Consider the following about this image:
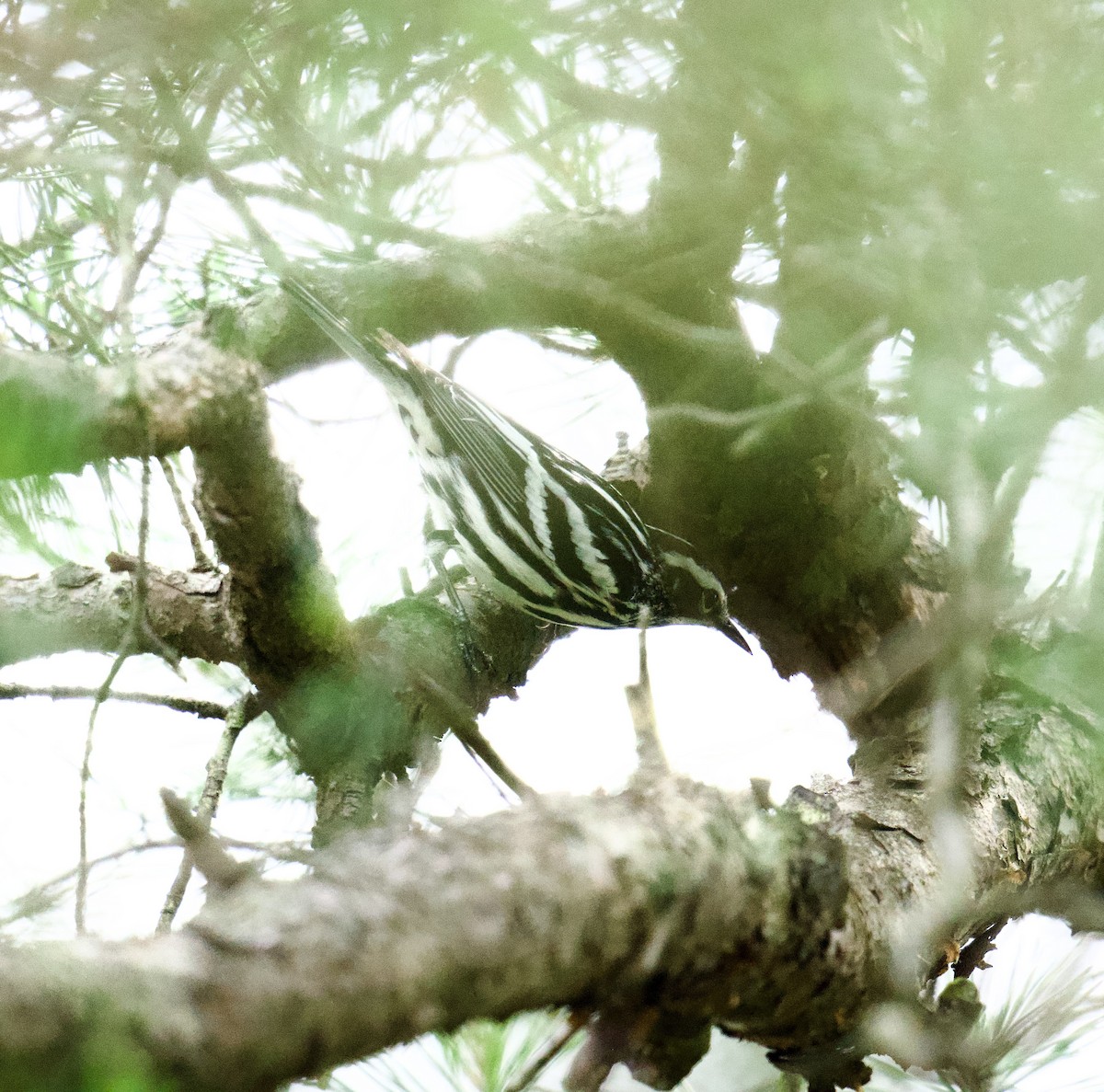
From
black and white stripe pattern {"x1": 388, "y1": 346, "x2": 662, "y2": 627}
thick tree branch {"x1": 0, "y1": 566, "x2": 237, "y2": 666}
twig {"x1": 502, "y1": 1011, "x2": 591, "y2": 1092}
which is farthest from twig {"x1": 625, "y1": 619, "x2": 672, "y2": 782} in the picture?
Answer: black and white stripe pattern {"x1": 388, "y1": 346, "x2": 662, "y2": 627}

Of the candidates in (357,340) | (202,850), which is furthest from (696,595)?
(202,850)

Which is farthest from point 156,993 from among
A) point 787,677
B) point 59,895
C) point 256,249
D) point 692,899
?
point 787,677

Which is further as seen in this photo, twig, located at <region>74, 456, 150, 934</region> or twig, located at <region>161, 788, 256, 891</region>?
twig, located at <region>74, 456, 150, 934</region>

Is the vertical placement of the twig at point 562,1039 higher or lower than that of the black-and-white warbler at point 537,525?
lower

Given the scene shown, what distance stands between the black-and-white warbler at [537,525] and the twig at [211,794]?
0.55 meters

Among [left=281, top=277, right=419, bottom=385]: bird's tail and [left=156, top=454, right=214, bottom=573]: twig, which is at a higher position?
[left=281, top=277, right=419, bottom=385]: bird's tail

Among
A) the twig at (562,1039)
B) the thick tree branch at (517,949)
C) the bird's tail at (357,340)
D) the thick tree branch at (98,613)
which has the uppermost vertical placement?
the bird's tail at (357,340)

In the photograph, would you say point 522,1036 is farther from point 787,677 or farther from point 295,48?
point 295,48

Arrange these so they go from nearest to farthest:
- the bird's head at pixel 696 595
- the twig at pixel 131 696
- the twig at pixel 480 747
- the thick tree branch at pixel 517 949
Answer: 1. the thick tree branch at pixel 517 949
2. the twig at pixel 480 747
3. the twig at pixel 131 696
4. the bird's head at pixel 696 595

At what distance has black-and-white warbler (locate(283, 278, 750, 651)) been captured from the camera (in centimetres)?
154

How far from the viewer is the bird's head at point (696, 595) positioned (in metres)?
1.65

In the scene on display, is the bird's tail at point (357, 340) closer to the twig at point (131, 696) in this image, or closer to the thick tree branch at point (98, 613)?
the thick tree branch at point (98, 613)

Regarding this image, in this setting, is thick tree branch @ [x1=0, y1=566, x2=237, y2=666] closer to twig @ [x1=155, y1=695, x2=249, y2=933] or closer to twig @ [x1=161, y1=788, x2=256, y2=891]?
twig @ [x1=155, y1=695, x2=249, y2=933]

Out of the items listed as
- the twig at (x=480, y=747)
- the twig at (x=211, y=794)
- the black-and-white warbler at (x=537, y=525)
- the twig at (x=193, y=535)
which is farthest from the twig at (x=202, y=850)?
the black-and-white warbler at (x=537, y=525)
